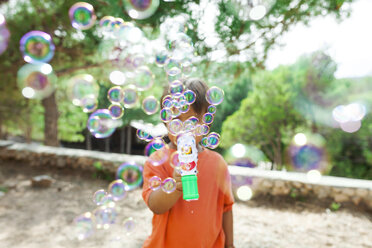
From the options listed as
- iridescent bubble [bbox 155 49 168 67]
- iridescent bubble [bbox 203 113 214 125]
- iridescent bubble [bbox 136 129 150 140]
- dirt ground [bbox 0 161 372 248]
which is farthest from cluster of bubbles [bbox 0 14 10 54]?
iridescent bubble [bbox 203 113 214 125]

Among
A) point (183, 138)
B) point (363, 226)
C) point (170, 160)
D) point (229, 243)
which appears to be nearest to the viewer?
point (183, 138)

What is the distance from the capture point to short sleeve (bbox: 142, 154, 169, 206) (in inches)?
46.8

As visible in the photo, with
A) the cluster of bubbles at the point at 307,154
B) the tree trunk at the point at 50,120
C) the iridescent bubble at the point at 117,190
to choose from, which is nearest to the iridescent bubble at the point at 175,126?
the iridescent bubble at the point at 117,190

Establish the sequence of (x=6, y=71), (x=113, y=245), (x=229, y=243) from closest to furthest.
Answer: (x=229, y=243) < (x=113, y=245) < (x=6, y=71)

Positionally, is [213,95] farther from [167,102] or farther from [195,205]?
[195,205]

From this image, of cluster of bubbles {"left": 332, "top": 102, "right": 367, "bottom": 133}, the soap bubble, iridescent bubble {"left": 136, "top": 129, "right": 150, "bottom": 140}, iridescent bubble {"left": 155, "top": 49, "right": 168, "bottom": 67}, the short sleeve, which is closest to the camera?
the short sleeve

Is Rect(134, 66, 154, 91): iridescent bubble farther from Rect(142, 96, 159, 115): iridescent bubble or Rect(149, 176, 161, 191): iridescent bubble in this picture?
Rect(149, 176, 161, 191): iridescent bubble

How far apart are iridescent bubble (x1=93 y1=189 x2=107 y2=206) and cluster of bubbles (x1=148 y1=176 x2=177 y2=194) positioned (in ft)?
2.58

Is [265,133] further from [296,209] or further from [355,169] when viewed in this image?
[296,209]

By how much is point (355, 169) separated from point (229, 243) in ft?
51.8

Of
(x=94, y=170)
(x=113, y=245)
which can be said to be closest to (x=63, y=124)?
(x=94, y=170)

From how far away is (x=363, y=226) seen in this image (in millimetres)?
3760

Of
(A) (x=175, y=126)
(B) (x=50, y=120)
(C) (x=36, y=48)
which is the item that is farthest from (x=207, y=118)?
(B) (x=50, y=120)

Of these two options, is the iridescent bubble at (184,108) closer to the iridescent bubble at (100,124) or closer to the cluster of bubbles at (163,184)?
the cluster of bubbles at (163,184)
